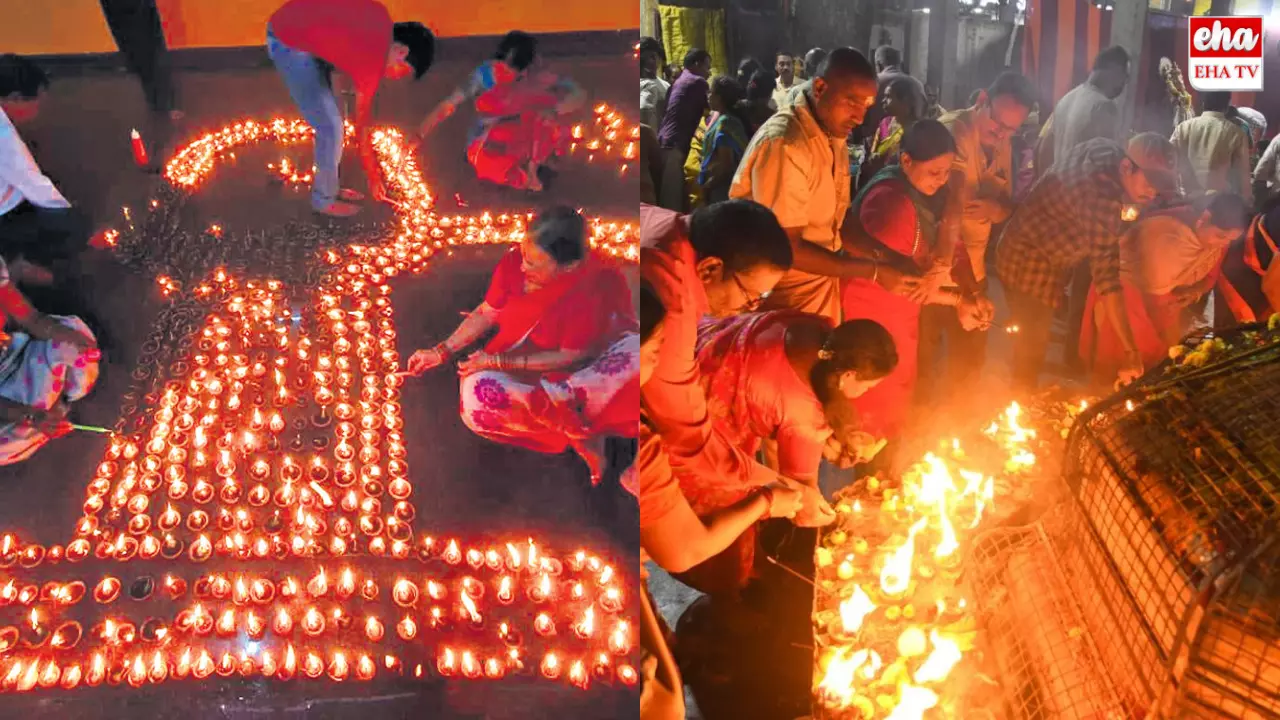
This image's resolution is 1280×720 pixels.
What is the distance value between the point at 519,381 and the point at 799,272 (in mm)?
1351

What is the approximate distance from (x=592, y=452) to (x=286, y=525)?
64 centimetres

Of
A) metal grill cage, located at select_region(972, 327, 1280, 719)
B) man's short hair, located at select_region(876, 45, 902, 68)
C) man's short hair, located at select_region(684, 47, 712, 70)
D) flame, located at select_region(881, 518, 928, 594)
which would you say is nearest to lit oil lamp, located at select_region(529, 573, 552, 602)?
flame, located at select_region(881, 518, 928, 594)

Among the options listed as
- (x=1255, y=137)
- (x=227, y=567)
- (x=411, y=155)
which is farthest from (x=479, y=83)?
(x=1255, y=137)

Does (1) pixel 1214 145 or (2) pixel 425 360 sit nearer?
(2) pixel 425 360

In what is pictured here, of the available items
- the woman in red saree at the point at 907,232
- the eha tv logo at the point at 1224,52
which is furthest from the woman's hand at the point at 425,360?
the eha tv logo at the point at 1224,52

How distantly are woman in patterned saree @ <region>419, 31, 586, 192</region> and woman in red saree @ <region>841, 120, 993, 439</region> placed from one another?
162 centimetres

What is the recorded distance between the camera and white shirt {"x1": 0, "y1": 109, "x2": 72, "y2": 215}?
1.71m

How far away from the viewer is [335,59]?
5.72 ft

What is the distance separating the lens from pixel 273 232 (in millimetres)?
1809

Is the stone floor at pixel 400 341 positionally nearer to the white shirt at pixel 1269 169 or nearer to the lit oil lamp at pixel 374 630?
the lit oil lamp at pixel 374 630

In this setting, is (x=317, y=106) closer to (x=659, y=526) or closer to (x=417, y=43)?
(x=417, y=43)

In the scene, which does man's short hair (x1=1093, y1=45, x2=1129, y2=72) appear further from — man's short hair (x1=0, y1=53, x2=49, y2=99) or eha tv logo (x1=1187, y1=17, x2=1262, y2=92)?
man's short hair (x1=0, y1=53, x2=49, y2=99)

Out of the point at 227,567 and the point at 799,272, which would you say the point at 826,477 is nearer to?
the point at 799,272

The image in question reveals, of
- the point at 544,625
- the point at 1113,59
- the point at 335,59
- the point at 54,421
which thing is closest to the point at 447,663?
the point at 544,625
